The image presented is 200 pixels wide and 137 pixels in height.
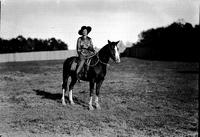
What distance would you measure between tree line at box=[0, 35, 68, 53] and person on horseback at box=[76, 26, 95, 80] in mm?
66838

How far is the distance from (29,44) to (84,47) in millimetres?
75715

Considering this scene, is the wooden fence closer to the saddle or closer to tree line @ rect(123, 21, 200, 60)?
tree line @ rect(123, 21, 200, 60)

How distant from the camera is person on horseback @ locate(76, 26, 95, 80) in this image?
35.0ft

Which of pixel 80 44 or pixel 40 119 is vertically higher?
pixel 80 44

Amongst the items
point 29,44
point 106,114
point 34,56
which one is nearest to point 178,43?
point 34,56

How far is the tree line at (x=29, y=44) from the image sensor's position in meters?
75.7

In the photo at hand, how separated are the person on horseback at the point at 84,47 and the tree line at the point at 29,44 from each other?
66.8 meters

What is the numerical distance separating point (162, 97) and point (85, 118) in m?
4.85

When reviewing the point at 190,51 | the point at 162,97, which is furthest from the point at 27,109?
the point at 190,51

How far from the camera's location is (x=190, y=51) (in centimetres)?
4631

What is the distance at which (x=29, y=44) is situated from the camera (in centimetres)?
8381

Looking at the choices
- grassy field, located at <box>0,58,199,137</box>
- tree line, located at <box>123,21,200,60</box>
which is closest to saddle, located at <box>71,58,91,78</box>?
grassy field, located at <box>0,58,199,137</box>

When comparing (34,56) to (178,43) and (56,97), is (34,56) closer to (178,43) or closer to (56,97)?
(178,43)

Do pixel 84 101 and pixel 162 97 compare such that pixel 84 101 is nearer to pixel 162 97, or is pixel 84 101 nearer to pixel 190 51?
pixel 162 97
